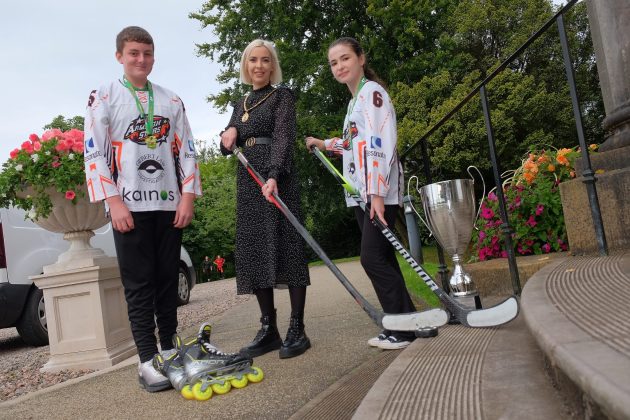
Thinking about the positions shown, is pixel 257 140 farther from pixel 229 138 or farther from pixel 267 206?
pixel 267 206

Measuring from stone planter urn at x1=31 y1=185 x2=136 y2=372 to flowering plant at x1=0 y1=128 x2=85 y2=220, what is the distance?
0.33 feet

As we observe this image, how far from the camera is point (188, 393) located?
2.43 metres

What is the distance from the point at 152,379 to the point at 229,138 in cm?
132

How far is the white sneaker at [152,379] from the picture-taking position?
265cm

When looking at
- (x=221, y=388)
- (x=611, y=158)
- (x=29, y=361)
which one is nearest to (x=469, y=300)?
(x=611, y=158)

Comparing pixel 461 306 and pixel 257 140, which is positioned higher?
pixel 257 140

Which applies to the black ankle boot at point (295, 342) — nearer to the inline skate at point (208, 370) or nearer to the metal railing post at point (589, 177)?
the inline skate at point (208, 370)

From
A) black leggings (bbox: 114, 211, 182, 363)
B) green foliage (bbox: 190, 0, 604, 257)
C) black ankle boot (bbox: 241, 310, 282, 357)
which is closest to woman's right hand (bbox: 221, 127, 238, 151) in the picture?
black leggings (bbox: 114, 211, 182, 363)

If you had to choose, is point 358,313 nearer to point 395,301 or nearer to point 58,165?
point 395,301

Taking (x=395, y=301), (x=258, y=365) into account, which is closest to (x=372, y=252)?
(x=395, y=301)

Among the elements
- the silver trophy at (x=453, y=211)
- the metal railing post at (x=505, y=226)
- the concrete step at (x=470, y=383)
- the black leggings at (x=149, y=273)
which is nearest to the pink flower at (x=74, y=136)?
the black leggings at (x=149, y=273)

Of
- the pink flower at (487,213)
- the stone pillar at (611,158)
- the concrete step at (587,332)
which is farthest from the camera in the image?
the pink flower at (487,213)

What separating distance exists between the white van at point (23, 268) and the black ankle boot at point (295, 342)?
3268 mm

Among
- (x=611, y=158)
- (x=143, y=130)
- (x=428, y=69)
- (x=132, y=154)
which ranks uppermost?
(x=428, y=69)
